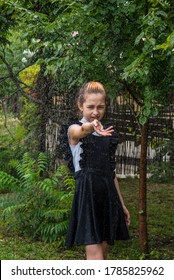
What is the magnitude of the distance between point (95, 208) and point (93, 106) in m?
0.72

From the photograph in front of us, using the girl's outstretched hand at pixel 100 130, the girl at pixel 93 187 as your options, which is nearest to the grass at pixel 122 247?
the girl at pixel 93 187

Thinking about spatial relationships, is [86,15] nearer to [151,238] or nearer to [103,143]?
[103,143]

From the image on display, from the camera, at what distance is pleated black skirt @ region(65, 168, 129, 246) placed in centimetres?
426

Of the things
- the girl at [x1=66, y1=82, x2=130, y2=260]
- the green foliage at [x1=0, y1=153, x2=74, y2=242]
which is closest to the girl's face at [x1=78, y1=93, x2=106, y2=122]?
the girl at [x1=66, y1=82, x2=130, y2=260]

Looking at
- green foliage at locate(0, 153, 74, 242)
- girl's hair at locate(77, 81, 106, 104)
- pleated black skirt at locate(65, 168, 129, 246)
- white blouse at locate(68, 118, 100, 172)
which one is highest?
girl's hair at locate(77, 81, 106, 104)

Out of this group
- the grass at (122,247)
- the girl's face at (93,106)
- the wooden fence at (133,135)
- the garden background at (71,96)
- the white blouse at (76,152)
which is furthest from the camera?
the wooden fence at (133,135)

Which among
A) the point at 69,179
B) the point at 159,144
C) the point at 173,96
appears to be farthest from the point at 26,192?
the point at 159,144

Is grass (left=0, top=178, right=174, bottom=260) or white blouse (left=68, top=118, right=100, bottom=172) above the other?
white blouse (left=68, top=118, right=100, bottom=172)

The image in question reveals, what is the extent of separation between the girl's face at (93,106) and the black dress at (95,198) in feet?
0.65

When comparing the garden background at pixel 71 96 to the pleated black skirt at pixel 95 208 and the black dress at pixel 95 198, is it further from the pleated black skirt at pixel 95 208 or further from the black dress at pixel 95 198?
the pleated black skirt at pixel 95 208

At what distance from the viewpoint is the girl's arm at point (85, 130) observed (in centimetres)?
379

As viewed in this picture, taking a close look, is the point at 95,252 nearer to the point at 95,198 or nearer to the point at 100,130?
the point at 95,198

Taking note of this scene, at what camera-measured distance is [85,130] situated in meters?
4.01

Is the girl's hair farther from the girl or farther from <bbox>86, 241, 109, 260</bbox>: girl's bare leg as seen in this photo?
<bbox>86, 241, 109, 260</bbox>: girl's bare leg
